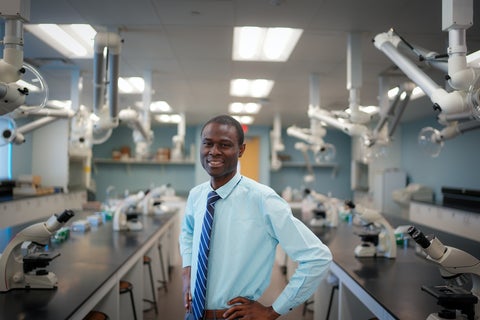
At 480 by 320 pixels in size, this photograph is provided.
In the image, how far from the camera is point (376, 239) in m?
2.73

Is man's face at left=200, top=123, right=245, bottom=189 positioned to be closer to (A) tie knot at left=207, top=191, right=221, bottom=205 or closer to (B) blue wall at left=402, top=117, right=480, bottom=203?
(A) tie knot at left=207, top=191, right=221, bottom=205

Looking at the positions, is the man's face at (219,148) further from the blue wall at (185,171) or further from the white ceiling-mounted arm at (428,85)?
the blue wall at (185,171)

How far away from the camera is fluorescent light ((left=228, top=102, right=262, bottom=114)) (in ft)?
22.4

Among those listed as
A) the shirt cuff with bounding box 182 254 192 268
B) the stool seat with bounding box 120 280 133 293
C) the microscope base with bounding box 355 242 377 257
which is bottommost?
the stool seat with bounding box 120 280 133 293

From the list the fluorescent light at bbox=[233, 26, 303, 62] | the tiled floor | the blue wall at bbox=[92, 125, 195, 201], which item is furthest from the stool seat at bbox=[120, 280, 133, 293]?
the blue wall at bbox=[92, 125, 195, 201]

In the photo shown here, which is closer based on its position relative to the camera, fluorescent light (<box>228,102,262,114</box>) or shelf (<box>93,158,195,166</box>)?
fluorescent light (<box>228,102,262,114</box>)

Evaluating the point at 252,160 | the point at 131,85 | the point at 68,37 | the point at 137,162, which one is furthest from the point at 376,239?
the point at 137,162

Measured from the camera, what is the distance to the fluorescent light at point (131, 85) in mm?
5098

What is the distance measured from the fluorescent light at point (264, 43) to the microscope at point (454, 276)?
220 cm

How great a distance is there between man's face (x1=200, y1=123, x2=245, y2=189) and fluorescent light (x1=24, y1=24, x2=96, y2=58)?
8.04 ft

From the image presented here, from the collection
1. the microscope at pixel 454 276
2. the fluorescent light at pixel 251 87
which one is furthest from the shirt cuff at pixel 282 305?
the fluorescent light at pixel 251 87

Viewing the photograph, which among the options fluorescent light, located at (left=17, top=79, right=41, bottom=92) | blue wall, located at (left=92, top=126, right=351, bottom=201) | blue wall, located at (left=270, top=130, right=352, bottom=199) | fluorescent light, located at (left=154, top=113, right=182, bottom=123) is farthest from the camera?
blue wall, located at (left=270, top=130, right=352, bottom=199)

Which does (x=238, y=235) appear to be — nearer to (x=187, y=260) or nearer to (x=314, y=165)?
(x=187, y=260)

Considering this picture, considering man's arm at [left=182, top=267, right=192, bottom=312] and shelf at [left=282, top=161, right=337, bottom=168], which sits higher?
shelf at [left=282, top=161, right=337, bottom=168]
